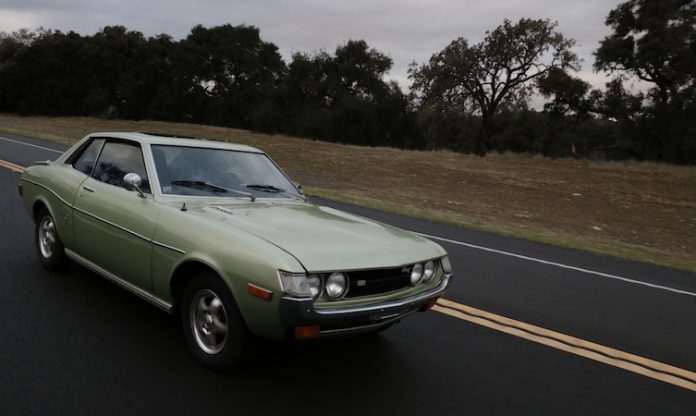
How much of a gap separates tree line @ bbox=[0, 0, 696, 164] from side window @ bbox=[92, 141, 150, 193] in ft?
92.8

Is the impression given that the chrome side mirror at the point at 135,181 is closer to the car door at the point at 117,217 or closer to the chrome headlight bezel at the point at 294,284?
the car door at the point at 117,217

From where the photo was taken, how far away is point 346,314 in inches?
128

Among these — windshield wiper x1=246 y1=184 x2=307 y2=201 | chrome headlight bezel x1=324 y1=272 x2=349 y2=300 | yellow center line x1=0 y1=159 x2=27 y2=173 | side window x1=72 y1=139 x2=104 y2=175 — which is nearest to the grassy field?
windshield wiper x1=246 y1=184 x2=307 y2=201

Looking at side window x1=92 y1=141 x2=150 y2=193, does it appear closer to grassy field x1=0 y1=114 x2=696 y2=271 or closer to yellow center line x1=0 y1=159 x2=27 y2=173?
grassy field x1=0 y1=114 x2=696 y2=271

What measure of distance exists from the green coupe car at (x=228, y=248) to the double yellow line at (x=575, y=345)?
1.15m

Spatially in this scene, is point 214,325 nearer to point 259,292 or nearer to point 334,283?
point 259,292

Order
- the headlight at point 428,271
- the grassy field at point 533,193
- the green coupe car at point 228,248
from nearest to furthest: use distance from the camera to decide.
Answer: the green coupe car at point 228,248
the headlight at point 428,271
the grassy field at point 533,193

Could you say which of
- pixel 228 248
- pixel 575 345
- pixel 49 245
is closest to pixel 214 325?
pixel 228 248

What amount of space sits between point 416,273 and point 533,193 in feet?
48.7

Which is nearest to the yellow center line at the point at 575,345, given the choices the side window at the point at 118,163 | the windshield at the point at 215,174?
the windshield at the point at 215,174

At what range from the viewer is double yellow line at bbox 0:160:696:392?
4.14 metres

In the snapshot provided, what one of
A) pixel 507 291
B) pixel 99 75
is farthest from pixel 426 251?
pixel 99 75

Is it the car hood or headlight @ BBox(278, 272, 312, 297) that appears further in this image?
the car hood

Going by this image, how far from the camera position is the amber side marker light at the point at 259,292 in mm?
3133
